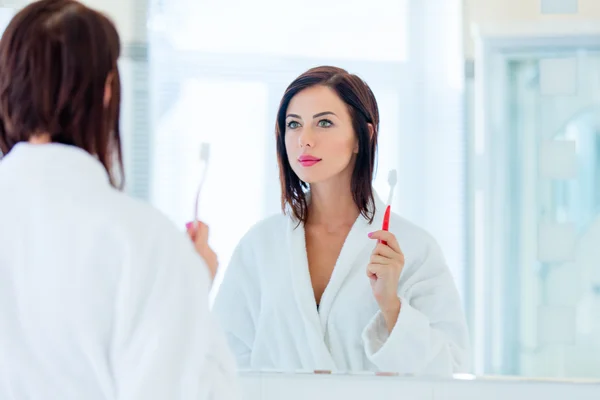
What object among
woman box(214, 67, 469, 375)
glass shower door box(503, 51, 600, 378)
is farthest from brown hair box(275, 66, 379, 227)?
glass shower door box(503, 51, 600, 378)

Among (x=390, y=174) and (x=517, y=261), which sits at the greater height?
(x=390, y=174)

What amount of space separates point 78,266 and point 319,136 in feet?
2.03

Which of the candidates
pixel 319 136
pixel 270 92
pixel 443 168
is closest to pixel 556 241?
pixel 443 168

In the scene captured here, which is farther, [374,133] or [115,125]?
[374,133]

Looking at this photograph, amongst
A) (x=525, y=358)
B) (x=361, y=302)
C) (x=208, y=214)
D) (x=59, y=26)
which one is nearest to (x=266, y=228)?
(x=208, y=214)

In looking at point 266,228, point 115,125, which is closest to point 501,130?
point 266,228

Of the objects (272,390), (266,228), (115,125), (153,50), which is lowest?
(272,390)

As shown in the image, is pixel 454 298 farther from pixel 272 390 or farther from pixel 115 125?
pixel 115 125

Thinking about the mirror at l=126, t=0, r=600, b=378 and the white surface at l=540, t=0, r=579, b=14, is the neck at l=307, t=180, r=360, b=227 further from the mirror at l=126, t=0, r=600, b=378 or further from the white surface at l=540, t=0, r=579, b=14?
the white surface at l=540, t=0, r=579, b=14

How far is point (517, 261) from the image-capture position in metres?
1.20

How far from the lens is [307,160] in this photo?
122 cm

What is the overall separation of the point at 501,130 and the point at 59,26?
76 centimetres

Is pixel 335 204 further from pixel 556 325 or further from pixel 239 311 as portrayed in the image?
Answer: pixel 556 325

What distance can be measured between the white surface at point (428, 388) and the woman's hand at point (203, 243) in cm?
22
